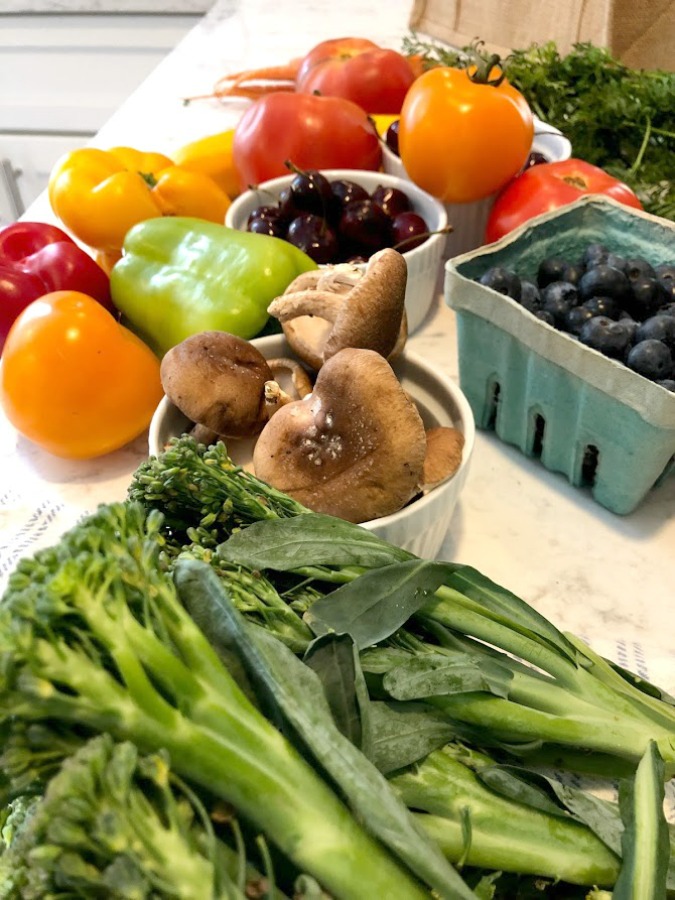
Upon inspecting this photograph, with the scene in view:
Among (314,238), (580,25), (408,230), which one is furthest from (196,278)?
(580,25)

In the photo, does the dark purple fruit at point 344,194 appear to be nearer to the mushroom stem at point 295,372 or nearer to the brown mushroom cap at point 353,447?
the mushroom stem at point 295,372

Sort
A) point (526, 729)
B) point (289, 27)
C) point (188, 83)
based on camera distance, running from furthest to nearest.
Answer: point (289, 27) < point (188, 83) < point (526, 729)

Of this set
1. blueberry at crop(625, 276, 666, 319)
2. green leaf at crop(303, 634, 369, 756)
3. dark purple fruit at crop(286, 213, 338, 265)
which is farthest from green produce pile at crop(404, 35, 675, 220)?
green leaf at crop(303, 634, 369, 756)

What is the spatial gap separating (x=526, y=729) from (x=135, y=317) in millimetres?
726

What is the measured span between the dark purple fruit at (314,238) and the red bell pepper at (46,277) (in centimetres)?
28

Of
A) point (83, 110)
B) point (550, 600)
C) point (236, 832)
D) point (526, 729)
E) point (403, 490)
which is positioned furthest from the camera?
point (83, 110)

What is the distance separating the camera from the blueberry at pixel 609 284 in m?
0.77

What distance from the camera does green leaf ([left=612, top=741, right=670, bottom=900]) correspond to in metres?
0.38

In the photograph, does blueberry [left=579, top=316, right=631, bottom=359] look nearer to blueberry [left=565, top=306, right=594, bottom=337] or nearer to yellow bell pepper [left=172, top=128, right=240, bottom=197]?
blueberry [left=565, top=306, right=594, bottom=337]

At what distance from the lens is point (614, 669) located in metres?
0.55

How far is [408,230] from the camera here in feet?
3.21

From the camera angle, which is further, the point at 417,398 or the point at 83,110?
the point at 83,110

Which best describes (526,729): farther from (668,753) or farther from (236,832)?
(236,832)

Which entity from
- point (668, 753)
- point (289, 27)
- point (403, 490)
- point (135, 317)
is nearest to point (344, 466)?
point (403, 490)
